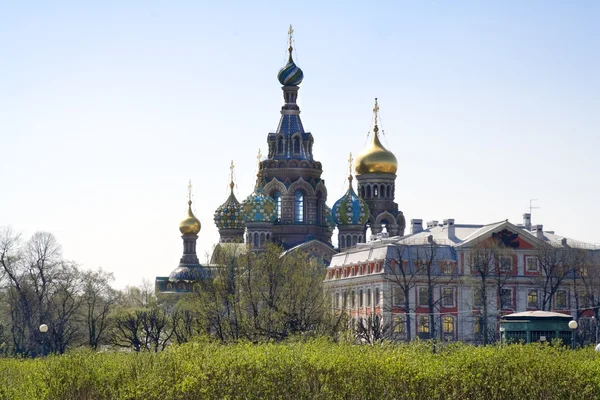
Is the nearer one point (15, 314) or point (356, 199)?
point (15, 314)

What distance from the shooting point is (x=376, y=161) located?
104 m

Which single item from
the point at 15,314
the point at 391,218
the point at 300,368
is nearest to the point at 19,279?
the point at 15,314

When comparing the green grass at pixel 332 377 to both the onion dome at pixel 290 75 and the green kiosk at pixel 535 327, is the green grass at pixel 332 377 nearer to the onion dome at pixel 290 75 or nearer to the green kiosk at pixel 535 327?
the green kiosk at pixel 535 327

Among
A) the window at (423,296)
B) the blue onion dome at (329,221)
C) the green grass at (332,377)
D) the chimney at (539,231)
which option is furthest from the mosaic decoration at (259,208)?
the green grass at (332,377)

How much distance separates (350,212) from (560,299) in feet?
89.2

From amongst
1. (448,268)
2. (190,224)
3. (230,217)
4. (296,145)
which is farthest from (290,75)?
(448,268)

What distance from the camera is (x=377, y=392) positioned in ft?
108

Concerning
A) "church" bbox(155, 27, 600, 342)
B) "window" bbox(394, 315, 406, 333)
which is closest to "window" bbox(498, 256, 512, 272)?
"church" bbox(155, 27, 600, 342)

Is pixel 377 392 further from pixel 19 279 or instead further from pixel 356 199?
pixel 356 199

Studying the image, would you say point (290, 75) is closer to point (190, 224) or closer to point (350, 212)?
point (350, 212)

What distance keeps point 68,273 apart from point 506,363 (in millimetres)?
44746

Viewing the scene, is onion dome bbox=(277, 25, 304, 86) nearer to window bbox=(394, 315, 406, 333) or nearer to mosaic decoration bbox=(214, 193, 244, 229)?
mosaic decoration bbox=(214, 193, 244, 229)

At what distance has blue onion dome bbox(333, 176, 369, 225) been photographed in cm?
10219

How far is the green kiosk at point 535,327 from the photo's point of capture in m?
46.8
